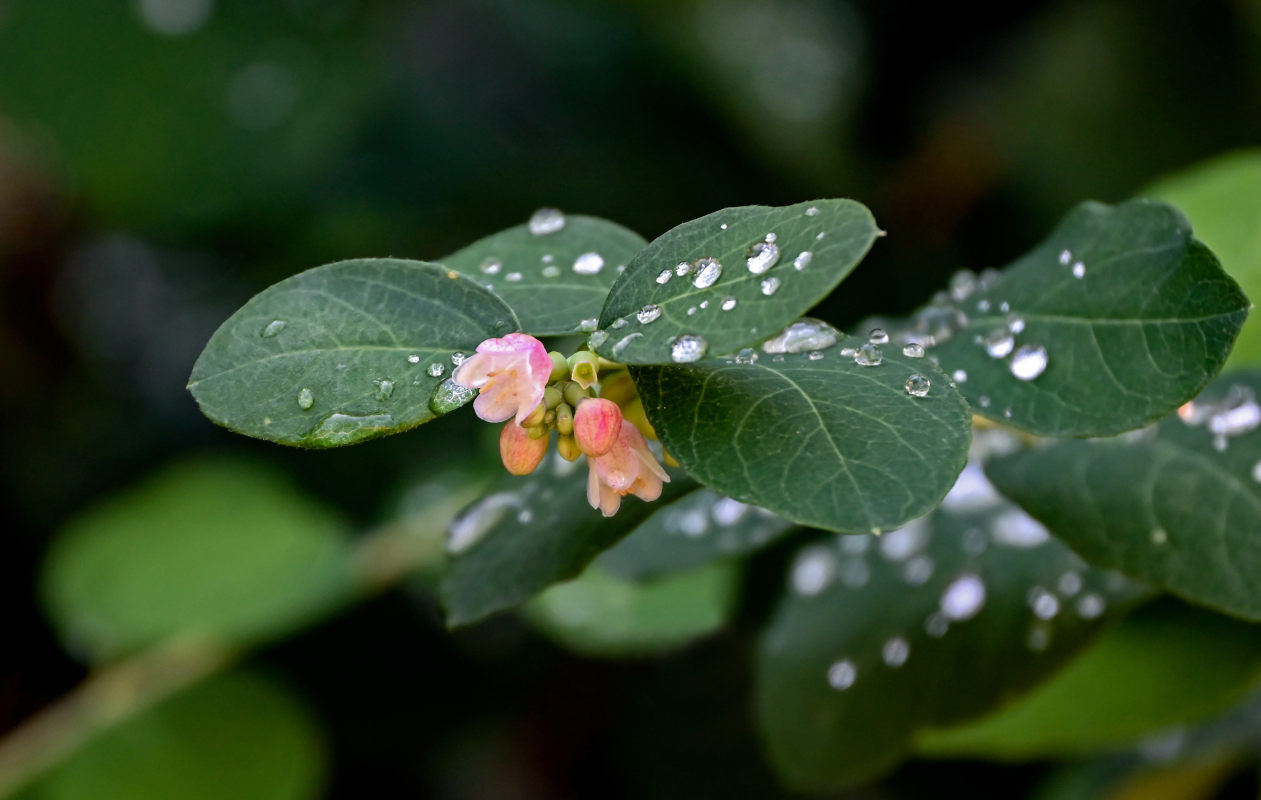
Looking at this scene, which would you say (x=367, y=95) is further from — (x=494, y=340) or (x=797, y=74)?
(x=494, y=340)

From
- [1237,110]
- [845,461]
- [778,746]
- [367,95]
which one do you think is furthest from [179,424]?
[1237,110]

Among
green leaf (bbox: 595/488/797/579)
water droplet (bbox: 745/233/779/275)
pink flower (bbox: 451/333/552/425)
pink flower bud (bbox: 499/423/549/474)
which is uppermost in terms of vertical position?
water droplet (bbox: 745/233/779/275)

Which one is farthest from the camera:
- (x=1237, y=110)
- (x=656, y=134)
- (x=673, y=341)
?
(x=656, y=134)

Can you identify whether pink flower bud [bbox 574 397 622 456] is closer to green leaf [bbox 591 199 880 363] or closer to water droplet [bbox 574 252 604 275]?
green leaf [bbox 591 199 880 363]

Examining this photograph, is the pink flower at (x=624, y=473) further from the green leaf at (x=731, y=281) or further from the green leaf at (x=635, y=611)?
the green leaf at (x=635, y=611)

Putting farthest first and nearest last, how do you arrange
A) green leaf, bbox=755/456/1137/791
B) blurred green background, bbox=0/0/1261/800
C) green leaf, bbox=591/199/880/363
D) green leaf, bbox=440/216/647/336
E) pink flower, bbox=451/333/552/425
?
blurred green background, bbox=0/0/1261/800 → green leaf, bbox=755/456/1137/791 → green leaf, bbox=440/216/647/336 → pink flower, bbox=451/333/552/425 → green leaf, bbox=591/199/880/363

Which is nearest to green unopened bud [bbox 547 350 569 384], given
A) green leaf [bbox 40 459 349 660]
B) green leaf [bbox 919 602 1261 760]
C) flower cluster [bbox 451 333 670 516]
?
flower cluster [bbox 451 333 670 516]
